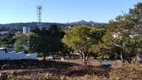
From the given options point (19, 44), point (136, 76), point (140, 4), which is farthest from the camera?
point (19, 44)

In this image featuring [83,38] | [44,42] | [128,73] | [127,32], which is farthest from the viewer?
[44,42]

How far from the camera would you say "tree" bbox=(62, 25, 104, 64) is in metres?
32.9

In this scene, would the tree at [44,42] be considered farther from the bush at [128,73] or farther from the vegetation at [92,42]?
the bush at [128,73]

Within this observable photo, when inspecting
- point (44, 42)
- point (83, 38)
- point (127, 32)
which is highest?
point (127, 32)

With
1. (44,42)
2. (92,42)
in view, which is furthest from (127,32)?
(44,42)

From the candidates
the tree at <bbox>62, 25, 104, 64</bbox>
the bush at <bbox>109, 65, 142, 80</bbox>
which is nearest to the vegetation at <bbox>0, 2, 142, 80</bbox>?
the tree at <bbox>62, 25, 104, 64</bbox>

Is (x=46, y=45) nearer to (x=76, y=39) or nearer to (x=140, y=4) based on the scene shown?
(x=76, y=39)

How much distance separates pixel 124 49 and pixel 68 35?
8872 millimetres

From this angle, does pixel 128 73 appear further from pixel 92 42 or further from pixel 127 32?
pixel 92 42

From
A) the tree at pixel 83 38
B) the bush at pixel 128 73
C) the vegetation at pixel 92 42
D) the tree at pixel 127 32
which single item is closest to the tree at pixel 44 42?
the vegetation at pixel 92 42

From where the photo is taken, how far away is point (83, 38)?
3278 cm

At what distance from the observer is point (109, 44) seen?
2867 centimetres

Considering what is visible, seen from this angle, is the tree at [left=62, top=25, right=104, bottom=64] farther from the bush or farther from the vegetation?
the bush

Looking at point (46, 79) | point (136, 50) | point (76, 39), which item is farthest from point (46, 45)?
point (46, 79)
